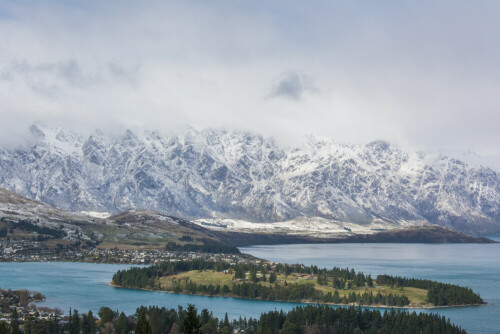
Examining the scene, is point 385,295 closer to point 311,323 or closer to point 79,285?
point 311,323

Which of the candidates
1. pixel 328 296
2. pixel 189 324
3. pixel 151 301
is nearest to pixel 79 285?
pixel 151 301

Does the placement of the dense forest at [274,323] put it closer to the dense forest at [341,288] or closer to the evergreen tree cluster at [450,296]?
the dense forest at [341,288]

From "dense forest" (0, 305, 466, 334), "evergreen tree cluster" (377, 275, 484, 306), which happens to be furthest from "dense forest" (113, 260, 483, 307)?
"dense forest" (0, 305, 466, 334)

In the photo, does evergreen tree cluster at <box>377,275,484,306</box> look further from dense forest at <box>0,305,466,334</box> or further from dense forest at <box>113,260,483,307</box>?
dense forest at <box>0,305,466,334</box>

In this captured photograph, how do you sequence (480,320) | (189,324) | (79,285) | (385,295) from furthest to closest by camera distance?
(79,285), (385,295), (480,320), (189,324)

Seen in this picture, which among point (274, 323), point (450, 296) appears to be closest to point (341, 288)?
point (450, 296)

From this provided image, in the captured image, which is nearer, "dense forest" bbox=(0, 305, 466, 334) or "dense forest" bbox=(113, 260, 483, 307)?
"dense forest" bbox=(0, 305, 466, 334)

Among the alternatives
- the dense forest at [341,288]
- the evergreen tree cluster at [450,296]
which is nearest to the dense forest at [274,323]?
the dense forest at [341,288]

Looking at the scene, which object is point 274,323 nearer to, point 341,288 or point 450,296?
point 341,288
